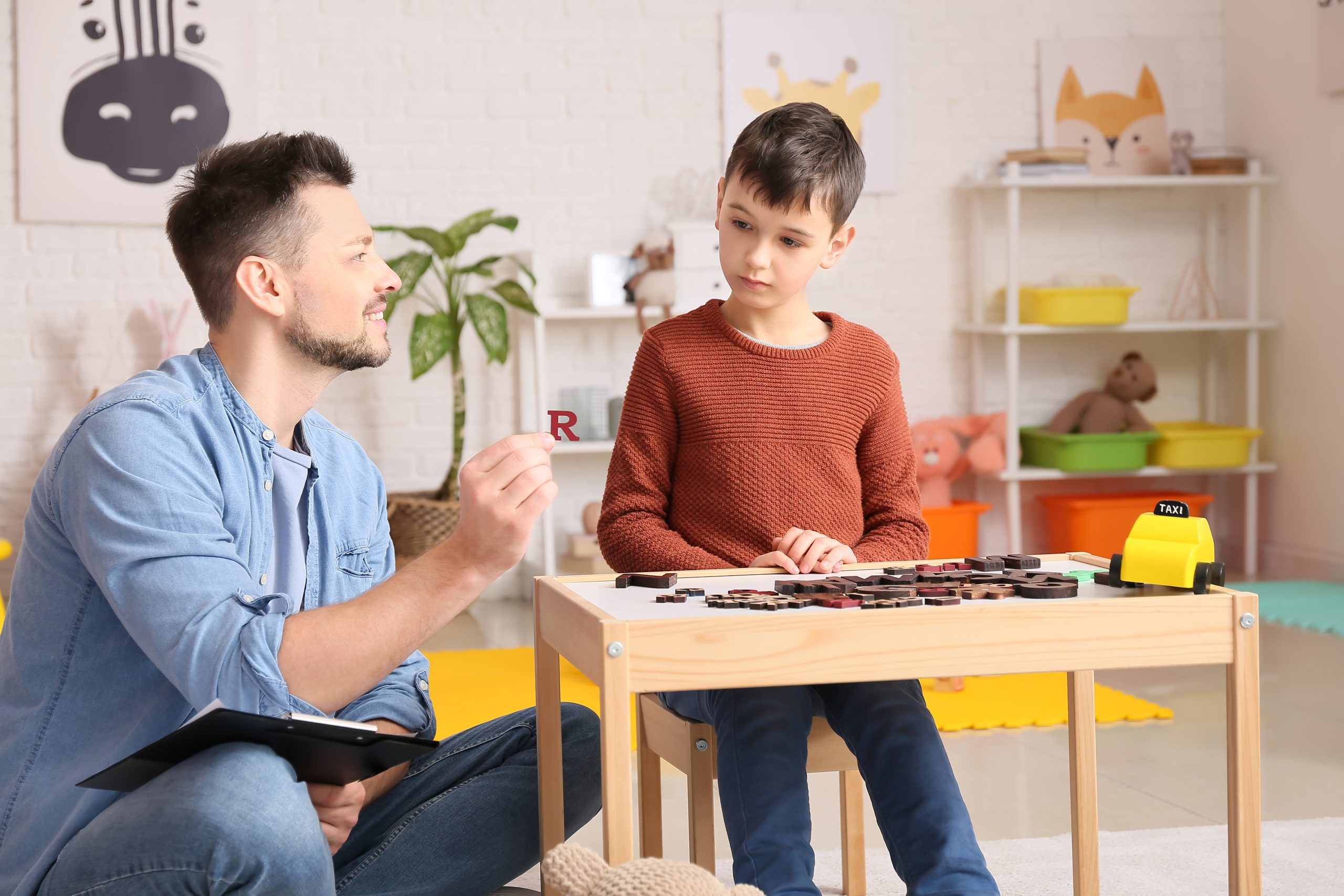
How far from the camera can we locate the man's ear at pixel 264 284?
1.42 metres

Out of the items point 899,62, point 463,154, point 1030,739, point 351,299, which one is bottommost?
point 1030,739

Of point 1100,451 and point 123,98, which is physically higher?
point 123,98

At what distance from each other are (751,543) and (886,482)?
0.22 m

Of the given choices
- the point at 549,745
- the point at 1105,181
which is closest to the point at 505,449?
the point at 549,745

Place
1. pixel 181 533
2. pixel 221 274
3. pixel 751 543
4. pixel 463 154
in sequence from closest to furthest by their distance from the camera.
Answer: pixel 181 533
pixel 221 274
pixel 751 543
pixel 463 154

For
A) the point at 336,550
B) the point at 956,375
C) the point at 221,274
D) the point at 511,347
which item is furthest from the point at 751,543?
the point at 956,375

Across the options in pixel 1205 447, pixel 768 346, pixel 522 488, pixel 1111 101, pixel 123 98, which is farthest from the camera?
pixel 1111 101

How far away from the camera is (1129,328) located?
441cm

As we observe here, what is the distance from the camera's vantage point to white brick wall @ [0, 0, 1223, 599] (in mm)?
4180

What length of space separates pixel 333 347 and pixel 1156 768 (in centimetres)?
163

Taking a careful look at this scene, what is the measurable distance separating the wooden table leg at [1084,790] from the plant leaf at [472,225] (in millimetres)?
2888

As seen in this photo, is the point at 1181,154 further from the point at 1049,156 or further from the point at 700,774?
the point at 700,774

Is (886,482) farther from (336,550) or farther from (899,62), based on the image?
(899,62)

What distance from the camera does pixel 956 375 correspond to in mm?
4711
